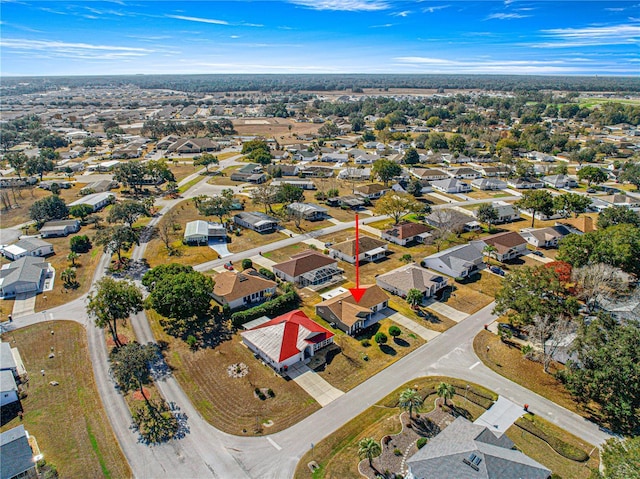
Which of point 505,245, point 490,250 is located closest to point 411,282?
point 490,250

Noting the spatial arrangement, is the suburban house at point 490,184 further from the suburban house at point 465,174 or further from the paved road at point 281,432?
the paved road at point 281,432

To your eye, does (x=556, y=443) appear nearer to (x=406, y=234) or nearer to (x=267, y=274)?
(x=267, y=274)

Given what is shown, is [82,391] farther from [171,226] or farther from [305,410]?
[171,226]

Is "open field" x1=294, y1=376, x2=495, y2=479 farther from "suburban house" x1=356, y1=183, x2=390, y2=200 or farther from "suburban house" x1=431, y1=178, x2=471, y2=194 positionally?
"suburban house" x1=431, y1=178, x2=471, y2=194

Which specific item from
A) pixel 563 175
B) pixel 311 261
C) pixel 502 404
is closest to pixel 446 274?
pixel 311 261

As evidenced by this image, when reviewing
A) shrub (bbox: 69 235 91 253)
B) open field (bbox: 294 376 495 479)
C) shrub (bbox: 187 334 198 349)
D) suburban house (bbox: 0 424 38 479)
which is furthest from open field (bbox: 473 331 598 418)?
shrub (bbox: 69 235 91 253)

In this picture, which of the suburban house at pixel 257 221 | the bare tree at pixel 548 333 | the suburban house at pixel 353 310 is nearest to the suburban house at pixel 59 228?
the suburban house at pixel 257 221
